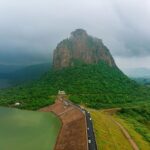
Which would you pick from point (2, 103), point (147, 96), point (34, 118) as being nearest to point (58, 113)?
point (34, 118)

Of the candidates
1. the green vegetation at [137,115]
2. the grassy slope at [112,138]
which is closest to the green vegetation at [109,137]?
the grassy slope at [112,138]

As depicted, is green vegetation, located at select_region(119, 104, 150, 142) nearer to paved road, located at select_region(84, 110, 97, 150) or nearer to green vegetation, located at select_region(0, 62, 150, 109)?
green vegetation, located at select_region(0, 62, 150, 109)

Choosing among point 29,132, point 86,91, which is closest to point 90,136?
point 29,132

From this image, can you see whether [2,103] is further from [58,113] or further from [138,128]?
[138,128]

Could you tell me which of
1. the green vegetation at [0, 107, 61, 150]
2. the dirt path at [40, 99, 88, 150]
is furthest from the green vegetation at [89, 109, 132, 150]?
the green vegetation at [0, 107, 61, 150]

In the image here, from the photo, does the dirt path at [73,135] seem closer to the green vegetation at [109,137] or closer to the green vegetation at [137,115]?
the green vegetation at [109,137]

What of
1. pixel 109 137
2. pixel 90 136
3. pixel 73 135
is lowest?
pixel 73 135

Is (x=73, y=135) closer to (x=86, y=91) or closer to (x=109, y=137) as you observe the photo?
(x=109, y=137)
